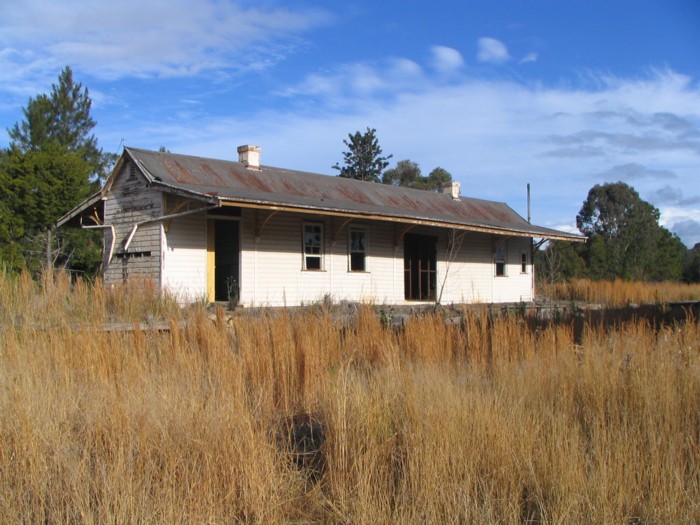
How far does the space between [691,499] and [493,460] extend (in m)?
1.19

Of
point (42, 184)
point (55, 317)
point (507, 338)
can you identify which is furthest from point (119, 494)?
point (42, 184)

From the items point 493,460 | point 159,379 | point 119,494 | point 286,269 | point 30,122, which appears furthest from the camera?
point 30,122

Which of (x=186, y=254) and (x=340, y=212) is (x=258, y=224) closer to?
(x=186, y=254)

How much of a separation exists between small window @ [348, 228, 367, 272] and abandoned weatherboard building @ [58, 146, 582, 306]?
0.09 feet

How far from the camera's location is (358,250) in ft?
62.8

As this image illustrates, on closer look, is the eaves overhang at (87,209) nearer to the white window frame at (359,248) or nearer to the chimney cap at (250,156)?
the chimney cap at (250,156)

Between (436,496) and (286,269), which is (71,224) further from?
(436,496)

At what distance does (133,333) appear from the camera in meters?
7.64

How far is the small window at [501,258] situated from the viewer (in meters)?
24.4

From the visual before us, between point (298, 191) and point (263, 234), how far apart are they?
2381mm

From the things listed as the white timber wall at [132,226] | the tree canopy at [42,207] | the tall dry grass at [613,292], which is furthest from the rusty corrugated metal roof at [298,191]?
the tree canopy at [42,207]

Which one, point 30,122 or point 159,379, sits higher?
point 30,122

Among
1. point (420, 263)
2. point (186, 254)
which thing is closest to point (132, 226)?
point (186, 254)

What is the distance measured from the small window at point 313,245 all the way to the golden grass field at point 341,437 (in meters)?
10.8
